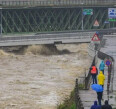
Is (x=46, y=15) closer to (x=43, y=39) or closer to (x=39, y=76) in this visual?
(x=43, y=39)

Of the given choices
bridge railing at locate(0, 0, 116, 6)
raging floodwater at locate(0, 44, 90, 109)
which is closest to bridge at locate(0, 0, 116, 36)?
bridge railing at locate(0, 0, 116, 6)

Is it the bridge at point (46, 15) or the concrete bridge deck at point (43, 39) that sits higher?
the concrete bridge deck at point (43, 39)

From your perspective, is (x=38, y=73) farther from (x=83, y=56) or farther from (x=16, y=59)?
(x=83, y=56)

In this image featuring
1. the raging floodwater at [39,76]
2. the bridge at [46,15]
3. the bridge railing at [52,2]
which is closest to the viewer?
the raging floodwater at [39,76]

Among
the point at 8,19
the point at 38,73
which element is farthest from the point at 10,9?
the point at 38,73

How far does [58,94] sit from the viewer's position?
32.7m

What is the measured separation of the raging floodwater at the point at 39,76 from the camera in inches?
1206

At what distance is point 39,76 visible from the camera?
41.7 m

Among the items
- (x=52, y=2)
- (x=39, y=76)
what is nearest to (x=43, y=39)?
(x=39, y=76)

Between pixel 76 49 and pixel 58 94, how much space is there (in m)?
30.2

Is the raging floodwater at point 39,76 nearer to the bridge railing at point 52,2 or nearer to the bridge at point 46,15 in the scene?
the bridge at point 46,15

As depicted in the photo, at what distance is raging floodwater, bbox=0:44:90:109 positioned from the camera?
100ft

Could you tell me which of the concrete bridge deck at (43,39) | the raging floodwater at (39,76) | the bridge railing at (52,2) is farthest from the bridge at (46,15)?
the raging floodwater at (39,76)

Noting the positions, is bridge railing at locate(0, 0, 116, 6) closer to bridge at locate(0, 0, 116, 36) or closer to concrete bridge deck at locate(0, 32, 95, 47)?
bridge at locate(0, 0, 116, 36)
